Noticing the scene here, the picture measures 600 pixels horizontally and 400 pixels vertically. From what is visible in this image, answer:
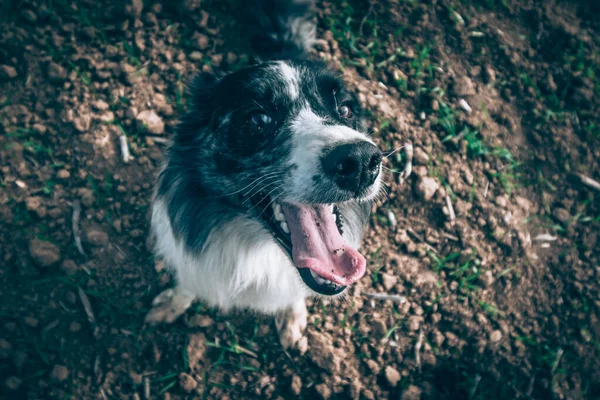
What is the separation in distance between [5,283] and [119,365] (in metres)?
0.90

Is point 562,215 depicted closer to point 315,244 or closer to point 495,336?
point 495,336

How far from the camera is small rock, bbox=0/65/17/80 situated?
3.07 meters

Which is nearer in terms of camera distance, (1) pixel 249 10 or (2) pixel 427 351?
(2) pixel 427 351

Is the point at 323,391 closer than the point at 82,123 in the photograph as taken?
Yes

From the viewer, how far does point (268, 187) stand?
2098mm

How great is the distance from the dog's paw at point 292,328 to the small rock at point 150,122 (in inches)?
61.9

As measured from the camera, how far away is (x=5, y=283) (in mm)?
2807

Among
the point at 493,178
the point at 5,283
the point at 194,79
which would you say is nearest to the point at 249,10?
the point at 194,79

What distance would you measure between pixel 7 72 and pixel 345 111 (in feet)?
7.88

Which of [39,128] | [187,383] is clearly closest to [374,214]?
[187,383]

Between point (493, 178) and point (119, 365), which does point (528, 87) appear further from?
point (119, 365)

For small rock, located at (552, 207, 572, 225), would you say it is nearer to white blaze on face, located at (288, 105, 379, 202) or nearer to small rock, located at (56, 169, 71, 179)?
white blaze on face, located at (288, 105, 379, 202)

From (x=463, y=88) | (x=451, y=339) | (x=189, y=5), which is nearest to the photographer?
(x=451, y=339)

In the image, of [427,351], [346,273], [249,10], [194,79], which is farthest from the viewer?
[249,10]
